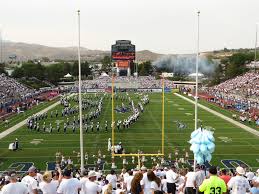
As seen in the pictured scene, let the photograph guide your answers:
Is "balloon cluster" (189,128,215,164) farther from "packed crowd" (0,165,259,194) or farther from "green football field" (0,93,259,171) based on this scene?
"green football field" (0,93,259,171)

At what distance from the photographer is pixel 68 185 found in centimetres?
646

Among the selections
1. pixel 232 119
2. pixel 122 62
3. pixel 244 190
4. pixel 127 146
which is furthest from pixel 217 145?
pixel 122 62

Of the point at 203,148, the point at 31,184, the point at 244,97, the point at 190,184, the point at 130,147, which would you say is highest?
the point at 203,148

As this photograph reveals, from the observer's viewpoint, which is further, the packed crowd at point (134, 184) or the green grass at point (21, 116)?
the green grass at point (21, 116)

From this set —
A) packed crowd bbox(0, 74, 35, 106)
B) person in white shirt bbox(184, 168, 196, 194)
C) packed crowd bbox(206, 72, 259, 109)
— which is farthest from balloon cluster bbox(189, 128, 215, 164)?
packed crowd bbox(0, 74, 35, 106)

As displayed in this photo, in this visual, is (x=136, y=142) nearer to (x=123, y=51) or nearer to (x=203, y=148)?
(x=203, y=148)

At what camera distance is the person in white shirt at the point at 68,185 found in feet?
21.2

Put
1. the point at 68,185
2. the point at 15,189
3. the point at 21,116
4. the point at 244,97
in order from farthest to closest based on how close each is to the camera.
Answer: the point at 244,97 < the point at 21,116 < the point at 68,185 < the point at 15,189

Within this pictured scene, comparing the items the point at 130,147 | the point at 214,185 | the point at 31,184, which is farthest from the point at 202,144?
the point at 130,147

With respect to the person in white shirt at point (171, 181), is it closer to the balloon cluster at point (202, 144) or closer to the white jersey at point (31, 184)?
the balloon cluster at point (202, 144)

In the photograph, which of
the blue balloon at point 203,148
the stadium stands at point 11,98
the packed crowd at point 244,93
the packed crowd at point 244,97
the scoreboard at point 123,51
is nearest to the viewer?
the blue balloon at point 203,148

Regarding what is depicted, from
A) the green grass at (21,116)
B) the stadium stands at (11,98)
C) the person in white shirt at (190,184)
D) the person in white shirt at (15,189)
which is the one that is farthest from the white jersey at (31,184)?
the stadium stands at (11,98)

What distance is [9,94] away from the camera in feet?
149

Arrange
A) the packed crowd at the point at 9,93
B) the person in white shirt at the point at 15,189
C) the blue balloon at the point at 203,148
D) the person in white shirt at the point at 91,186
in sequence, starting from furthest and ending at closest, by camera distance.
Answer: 1. the packed crowd at the point at 9,93
2. the blue balloon at the point at 203,148
3. the person in white shirt at the point at 91,186
4. the person in white shirt at the point at 15,189
